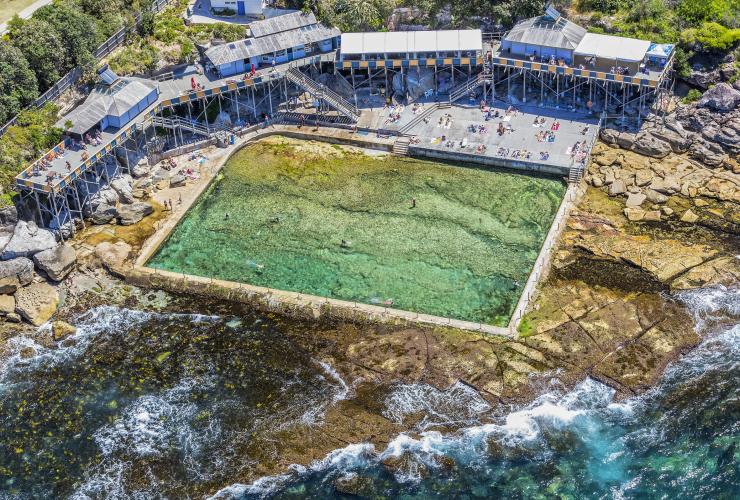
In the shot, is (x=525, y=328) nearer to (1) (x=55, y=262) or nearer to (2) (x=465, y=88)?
(2) (x=465, y=88)

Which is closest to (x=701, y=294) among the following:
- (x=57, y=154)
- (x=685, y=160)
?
(x=685, y=160)

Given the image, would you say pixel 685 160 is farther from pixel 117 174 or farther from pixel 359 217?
pixel 117 174

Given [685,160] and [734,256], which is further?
[685,160]

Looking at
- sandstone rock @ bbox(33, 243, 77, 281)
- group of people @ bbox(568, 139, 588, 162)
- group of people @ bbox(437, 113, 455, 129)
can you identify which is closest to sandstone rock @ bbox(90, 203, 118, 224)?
sandstone rock @ bbox(33, 243, 77, 281)

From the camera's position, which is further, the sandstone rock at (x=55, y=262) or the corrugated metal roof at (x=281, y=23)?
the corrugated metal roof at (x=281, y=23)

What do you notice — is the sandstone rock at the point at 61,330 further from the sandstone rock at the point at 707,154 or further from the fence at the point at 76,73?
the sandstone rock at the point at 707,154

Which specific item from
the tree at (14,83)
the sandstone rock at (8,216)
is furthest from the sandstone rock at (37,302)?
the tree at (14,83)

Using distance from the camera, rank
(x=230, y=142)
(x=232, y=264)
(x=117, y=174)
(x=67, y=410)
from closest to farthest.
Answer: (x=67, y=410), (x=232, y=264), (x=117, y=174), (x=230, y=142)
